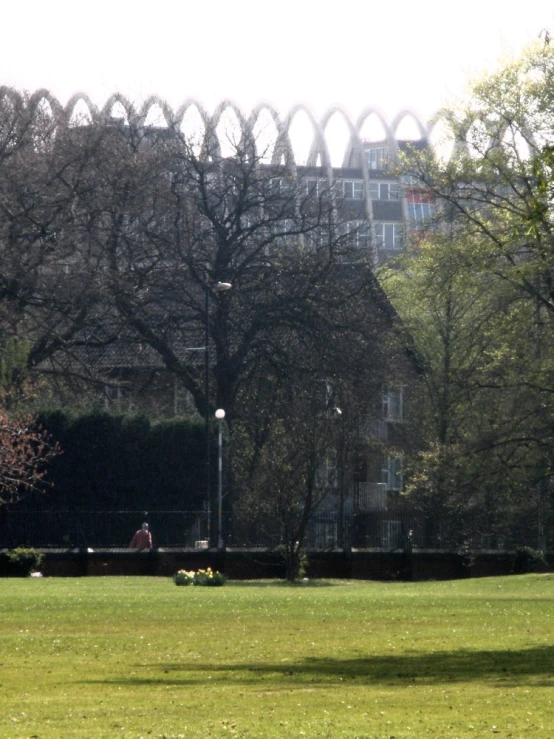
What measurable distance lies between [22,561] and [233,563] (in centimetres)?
640

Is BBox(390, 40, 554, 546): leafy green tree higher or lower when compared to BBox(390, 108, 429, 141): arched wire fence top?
lower

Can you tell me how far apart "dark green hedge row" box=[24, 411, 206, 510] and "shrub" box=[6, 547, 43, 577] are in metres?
7.15

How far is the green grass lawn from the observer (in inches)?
393

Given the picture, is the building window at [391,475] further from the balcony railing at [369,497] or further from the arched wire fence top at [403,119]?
the arched wire fence top at [403,119]

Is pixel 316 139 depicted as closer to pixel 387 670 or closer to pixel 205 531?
pixel 205 531


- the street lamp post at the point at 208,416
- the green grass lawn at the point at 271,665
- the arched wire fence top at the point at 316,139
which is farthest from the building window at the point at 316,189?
the arched wire fence top at the point at 316,139

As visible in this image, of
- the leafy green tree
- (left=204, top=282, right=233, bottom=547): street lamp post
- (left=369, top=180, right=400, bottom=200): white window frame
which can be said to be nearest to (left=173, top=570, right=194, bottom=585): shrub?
the leafy green tree

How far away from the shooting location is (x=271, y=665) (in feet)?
48.0

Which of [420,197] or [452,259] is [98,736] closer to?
[452,259]

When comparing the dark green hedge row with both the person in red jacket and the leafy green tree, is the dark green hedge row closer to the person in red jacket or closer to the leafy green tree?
the person in red jacket

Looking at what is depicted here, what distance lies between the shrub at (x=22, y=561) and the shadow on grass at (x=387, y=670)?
20.4m

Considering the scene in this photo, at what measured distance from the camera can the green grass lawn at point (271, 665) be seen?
Answer: 998 cm

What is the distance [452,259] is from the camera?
34875 millimetres

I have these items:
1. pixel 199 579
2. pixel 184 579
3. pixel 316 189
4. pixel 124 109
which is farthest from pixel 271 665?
pixel 316 189
